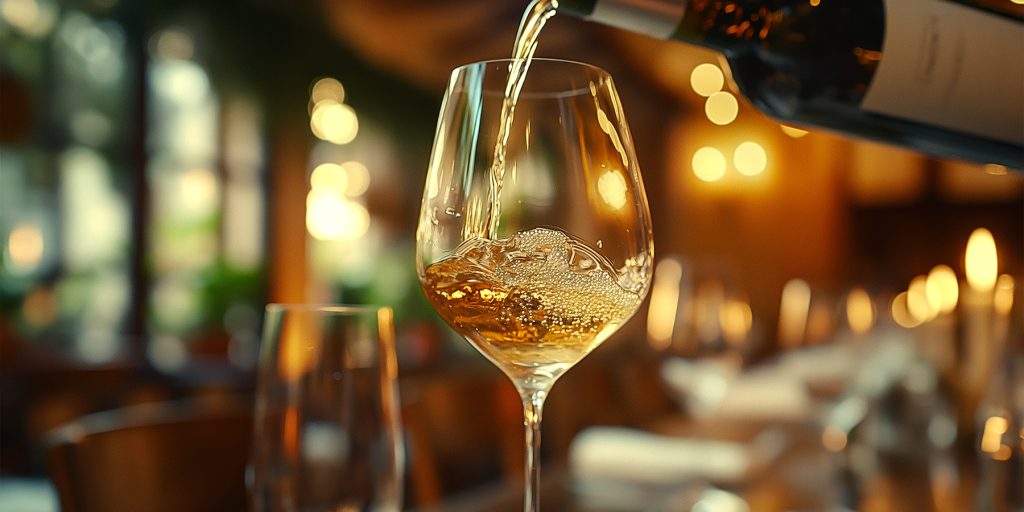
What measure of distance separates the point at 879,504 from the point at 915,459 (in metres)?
0.26

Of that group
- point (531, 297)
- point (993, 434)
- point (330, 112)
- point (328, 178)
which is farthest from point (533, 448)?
point (328, 178)

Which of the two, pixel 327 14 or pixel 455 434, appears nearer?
pixel 455 434

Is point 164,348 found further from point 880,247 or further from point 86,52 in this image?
point 880,247

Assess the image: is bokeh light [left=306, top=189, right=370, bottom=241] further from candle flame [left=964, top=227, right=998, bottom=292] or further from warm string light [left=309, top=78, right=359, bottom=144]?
candle flame [left=964, top=227, right=998, bottom=292]

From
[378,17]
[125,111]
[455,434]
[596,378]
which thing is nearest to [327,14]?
[378,17]

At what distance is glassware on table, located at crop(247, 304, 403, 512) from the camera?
0.58 meters

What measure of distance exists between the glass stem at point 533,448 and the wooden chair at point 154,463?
559 mm

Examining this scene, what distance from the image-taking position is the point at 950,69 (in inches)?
20.3

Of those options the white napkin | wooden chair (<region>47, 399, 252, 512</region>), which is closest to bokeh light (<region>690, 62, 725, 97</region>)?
the white napkin

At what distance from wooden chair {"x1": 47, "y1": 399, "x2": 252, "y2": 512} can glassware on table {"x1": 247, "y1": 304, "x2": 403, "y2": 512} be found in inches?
14.0

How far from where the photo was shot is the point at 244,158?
6.55m

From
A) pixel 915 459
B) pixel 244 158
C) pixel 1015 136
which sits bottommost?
pixel 915 459

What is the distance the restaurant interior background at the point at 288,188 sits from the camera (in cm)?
494

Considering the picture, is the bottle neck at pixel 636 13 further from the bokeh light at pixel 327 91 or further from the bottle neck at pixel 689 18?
the bokeh light at pixel 327 91
